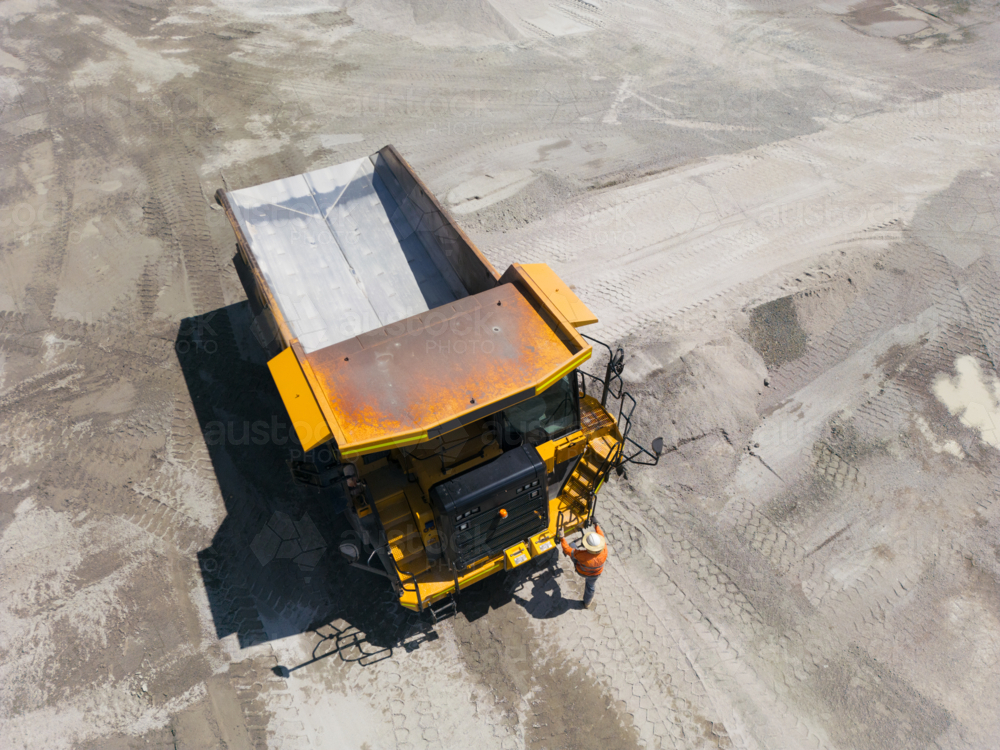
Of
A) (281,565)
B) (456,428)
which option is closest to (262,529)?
(281,565)

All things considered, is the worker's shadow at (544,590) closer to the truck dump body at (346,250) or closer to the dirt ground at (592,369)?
the dirt ground at (592,369)

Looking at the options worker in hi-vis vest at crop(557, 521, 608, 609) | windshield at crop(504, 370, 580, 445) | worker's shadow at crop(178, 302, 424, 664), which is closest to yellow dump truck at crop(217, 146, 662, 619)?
windshield at crop(504, 370, 580, 445)

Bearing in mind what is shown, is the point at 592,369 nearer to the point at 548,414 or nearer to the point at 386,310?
the point at 548,414

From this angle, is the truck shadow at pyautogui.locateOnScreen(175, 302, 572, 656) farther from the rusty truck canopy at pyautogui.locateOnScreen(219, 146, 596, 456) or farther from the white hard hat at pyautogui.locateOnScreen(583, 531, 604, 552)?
the rusty truck canopy at pyautogui.locateOnScreen(219, 146, 596, 456)

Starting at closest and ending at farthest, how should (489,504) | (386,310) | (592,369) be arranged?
(489,504) → (386,310) → (592,369)

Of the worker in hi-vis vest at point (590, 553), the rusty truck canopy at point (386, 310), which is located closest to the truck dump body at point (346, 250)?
the rusty truck canopy at point (386, 310)

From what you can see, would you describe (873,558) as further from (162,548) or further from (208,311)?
(208,311)
